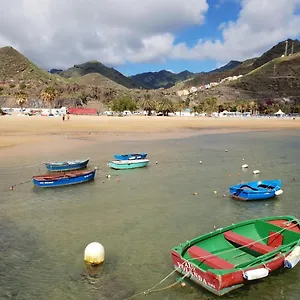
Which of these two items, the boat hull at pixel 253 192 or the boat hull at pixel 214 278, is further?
the boat hull at pixel 253 192

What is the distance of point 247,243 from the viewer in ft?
41.6

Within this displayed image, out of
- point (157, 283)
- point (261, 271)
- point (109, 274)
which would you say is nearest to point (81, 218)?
point (109, 274)

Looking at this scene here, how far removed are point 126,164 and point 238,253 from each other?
20685mm

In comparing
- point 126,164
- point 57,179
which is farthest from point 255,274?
point 126,164

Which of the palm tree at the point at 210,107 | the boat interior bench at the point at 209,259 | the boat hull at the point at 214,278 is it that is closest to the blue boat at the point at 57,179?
the boat interior bench at the point at 209,259

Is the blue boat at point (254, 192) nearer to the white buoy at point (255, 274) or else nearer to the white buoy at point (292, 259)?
the white buoy at point (292, 259)

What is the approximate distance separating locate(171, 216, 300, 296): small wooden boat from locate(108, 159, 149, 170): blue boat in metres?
19.1

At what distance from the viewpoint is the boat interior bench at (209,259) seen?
1101cm

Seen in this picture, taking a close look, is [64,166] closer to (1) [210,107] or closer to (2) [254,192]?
(2) [254,192]

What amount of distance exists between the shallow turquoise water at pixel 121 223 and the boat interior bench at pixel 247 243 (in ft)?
3.03

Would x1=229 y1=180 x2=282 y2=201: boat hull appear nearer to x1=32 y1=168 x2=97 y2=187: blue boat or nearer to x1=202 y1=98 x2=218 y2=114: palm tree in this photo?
x1=32 y1=168 x2=97 y2=187: blue boat

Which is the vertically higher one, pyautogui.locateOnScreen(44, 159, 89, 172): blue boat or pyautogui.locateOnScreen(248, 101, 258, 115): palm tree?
pyautogui.locateOnScreen(248, 101, 258, 115): palm tree

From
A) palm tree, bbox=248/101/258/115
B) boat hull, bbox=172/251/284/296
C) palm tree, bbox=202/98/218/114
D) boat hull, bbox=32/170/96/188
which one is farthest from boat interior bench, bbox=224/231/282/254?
palm tree, bbox=248/101/258/115

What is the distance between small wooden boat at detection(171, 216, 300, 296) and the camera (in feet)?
34.0
